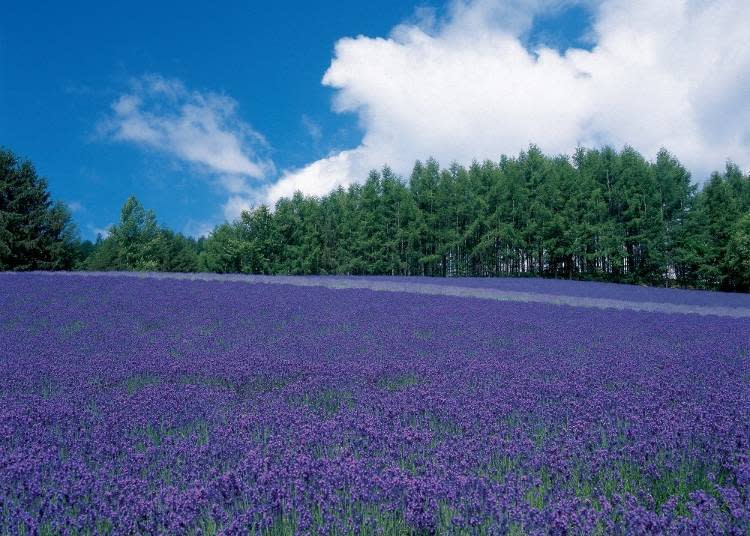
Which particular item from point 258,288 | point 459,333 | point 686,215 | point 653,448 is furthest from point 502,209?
point 653,448

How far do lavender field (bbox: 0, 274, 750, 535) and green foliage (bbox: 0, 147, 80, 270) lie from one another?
29.5 metres

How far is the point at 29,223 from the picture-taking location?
1309 inches

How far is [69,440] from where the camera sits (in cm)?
339

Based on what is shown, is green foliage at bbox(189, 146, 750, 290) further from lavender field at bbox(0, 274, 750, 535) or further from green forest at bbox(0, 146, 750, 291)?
lavender field at bbox(0, 274, 750, 535)

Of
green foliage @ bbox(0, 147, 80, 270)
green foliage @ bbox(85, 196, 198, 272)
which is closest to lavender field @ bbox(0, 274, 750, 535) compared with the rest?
green foliage @ bbox(0, 147, 80, 270)

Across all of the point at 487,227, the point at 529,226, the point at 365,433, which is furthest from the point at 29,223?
the point at 365,433

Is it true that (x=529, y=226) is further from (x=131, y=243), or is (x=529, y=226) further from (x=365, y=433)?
(x=365, y=433)

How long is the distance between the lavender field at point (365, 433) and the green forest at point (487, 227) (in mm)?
29667

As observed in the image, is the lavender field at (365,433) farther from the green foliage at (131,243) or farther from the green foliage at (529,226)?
the green foliage at (131,243)

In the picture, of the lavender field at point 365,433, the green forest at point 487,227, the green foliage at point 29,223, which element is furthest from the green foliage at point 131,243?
the lavender field at point 365,433

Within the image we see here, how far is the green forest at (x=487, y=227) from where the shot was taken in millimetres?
34000

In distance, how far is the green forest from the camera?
34000 mm

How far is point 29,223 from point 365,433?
3743 centimetres

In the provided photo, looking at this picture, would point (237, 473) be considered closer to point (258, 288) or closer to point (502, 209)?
point (258, 288)
